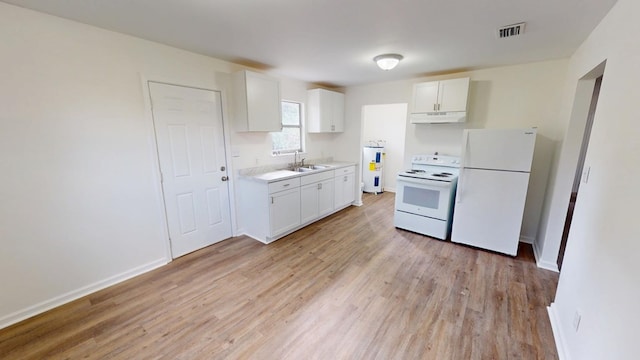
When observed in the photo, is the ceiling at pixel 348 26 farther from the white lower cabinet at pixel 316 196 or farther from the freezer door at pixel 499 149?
the white lower cabinet at pixel 316 196

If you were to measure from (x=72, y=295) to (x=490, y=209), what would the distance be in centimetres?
456

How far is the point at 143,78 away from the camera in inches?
97.8

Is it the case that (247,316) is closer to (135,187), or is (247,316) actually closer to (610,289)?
(135,187)

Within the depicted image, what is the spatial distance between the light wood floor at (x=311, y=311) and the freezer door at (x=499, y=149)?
3.77 ft

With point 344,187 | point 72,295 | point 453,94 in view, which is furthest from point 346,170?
point 72,295

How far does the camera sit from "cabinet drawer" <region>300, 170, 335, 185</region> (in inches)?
146

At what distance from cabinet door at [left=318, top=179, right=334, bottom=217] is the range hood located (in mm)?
1713

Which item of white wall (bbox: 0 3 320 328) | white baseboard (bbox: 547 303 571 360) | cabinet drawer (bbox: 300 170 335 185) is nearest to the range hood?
cabinet drawer (bbox: 300 170 335 185)

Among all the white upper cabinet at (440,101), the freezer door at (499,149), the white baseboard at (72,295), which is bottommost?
the white baseboard at (72,295)

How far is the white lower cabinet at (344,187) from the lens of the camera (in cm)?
448

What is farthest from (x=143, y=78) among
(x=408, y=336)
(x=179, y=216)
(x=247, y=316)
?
(x=408, y=336)

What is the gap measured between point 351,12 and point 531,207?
3.50 metres

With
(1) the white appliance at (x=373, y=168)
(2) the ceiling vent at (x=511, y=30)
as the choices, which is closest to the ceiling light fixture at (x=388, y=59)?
(2) the ceiling vent at (x=511, y=30)

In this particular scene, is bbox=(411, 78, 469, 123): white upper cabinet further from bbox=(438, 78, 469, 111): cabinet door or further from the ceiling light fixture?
the ceiling light fixture
